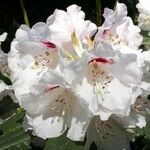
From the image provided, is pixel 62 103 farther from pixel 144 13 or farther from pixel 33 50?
pixel 144 13

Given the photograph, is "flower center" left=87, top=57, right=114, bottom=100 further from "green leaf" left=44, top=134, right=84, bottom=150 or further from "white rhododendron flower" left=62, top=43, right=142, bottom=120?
"green leaf" left=44, top=134, right=84, bottom=150

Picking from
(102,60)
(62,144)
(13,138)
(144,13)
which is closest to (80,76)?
(102,60)

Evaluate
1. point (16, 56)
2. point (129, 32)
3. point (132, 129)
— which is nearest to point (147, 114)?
point (132, 129)

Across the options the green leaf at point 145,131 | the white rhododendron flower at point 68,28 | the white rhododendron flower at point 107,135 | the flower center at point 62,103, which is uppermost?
the white rhododendron flower at point 68,28

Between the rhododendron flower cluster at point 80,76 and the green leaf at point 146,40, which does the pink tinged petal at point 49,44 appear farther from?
the green leaf at point 146,40

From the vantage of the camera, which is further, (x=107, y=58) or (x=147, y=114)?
(x=147, y=114)

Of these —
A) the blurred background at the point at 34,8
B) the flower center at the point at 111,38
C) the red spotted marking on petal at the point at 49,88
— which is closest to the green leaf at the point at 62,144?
the red spotted marking on petal at the point at 49,88

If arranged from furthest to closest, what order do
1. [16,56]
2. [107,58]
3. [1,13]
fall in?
[1,13] → [16,56] → [107,58]

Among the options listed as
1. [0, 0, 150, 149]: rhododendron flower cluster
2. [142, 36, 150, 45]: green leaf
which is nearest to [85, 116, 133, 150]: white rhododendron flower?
[0, 0, 150, 149]: rhododendron flower cluster

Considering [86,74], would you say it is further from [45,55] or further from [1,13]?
[1,13]
